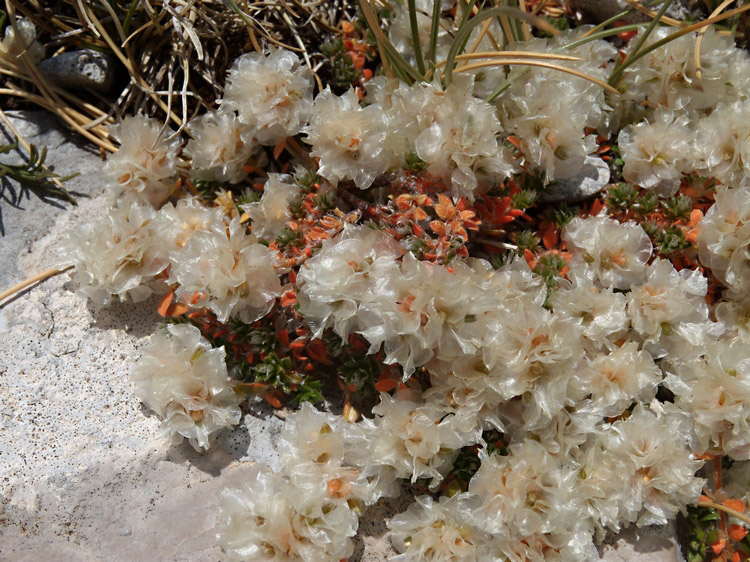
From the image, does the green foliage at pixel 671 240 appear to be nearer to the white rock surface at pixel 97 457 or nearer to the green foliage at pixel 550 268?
the green foliage at pixel 550 268

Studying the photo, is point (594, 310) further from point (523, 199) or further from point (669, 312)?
point (523, 199)

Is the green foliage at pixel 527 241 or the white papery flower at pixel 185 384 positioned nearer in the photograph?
the white papery flower at pixel 185 384

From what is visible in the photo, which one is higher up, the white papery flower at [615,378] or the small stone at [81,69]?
the small stone at [81,69]

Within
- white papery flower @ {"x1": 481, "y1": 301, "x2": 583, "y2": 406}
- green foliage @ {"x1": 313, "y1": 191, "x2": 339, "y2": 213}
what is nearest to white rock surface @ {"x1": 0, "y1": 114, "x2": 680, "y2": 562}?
white papery flower @ {"x1": 481, "y1": 301, "x2": 583, "y2": 406}

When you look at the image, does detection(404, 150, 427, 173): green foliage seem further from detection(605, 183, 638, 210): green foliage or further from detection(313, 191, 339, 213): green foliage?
detection(605, 183, 638, 210): green foliage

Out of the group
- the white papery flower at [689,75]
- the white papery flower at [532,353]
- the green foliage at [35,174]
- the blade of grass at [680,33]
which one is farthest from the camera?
the green foliage at [35,174]

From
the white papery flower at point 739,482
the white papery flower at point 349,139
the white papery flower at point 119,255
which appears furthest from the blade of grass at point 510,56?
the white papery flower at point 739,482

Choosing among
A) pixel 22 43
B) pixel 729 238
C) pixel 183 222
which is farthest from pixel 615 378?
pixel 22 43

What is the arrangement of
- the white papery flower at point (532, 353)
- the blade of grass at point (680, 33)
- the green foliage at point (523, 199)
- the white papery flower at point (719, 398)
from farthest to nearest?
1. the green foliage at point (523, 199)
2. the blade of grass at point (680, 33)
3. the white papery flower at point (719, 398)
4. the white papery flower at point (532, 353)
